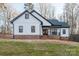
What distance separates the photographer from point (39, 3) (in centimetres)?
1090

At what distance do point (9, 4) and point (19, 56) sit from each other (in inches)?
23.0

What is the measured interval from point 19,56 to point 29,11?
508mm

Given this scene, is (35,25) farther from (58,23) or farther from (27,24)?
(58,23)

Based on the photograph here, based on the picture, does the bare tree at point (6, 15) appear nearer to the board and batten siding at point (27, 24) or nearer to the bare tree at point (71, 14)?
the board and batten siding at point (27, 24)

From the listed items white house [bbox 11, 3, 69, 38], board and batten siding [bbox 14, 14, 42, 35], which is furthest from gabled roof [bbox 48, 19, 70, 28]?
board and batten siding [bbox 14, 14, 42, 35]

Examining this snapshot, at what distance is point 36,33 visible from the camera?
10945mm

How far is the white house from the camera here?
10906 millimetres

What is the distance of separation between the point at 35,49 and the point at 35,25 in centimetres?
27

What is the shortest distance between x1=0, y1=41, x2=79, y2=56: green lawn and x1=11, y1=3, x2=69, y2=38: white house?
0.10m

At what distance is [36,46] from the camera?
10.9 m

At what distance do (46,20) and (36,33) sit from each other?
18 cm

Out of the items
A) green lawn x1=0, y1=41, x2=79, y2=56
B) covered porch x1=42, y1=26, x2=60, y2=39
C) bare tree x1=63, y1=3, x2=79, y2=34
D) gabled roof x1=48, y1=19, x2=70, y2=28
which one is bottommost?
green lawn x1=0, y1=41, x2=79, y2=56

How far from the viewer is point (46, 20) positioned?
10914 mm

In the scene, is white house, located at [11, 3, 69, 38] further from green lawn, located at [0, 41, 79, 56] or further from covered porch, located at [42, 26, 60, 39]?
green lawn, located at [0, 41, 79, 56]
